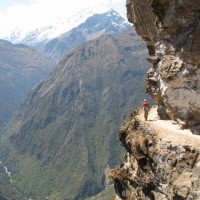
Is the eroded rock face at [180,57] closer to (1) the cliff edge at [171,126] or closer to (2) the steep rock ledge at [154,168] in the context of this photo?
(1) the cliff edge at [171,126]

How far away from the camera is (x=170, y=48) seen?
48.3m

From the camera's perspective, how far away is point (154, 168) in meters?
46.1

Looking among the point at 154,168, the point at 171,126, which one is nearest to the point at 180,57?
the point at 171,126

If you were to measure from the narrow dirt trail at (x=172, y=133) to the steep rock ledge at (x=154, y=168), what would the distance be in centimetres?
21

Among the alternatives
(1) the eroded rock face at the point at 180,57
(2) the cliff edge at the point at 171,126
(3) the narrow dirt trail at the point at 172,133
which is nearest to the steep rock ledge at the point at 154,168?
(2) the cliff edge at the point at 171,126

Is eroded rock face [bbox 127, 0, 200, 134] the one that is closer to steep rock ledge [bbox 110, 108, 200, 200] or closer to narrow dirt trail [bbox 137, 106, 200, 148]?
narrow dirt trail [bbox 137, 106, 200, 148]

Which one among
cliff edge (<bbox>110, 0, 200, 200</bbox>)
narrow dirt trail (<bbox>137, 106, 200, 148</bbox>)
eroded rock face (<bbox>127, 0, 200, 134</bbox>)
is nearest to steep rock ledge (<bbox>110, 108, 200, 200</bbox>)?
cliff edge (<bbox>110, 0, 200, 200</bbox>)

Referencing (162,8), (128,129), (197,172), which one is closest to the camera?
(197,172)

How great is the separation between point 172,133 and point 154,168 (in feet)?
13.7

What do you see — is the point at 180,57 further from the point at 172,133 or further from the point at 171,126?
the point at 171,126

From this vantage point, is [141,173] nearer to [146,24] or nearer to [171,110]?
[171,110]

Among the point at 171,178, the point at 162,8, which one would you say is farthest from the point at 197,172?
the point at 162,8

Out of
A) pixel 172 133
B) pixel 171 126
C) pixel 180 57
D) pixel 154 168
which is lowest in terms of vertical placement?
pixel 154 168

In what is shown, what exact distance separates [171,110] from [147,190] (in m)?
9.57
